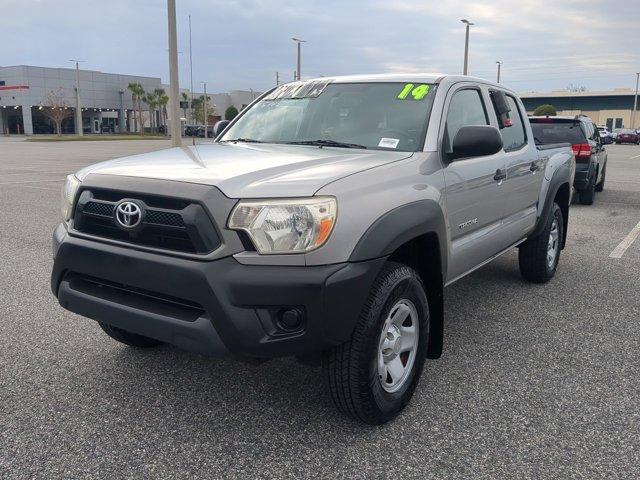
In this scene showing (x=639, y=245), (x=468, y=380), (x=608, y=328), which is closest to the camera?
(x=468, y=380)

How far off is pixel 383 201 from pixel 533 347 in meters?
1.92

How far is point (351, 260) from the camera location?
2672 mm

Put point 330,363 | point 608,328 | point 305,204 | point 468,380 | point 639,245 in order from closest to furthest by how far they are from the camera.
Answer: point 305,204 → point 330,363 → point 468,380 → point 608,328 → point 639,245

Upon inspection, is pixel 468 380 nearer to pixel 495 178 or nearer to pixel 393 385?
pixel 393 385

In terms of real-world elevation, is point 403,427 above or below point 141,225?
below

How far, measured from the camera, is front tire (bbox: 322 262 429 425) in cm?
280

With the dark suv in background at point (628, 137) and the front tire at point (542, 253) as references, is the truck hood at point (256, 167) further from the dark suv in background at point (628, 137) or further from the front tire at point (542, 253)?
the dark suv in background at point (628, 137)

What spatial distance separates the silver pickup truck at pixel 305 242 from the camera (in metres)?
2.60

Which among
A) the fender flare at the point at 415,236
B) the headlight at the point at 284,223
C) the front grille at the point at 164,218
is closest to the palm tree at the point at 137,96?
the fender flare at the point at 415,236

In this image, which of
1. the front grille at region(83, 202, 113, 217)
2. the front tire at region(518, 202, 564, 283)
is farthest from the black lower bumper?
the front tire at region(518, 202, 564, 283)

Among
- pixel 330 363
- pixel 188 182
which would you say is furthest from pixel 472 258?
pixel 188 182

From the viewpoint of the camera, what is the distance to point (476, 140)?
11.5ft

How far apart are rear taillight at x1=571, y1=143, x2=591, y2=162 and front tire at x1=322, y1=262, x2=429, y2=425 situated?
951 cm

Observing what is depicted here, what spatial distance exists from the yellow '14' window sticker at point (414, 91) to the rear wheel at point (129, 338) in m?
2.29
